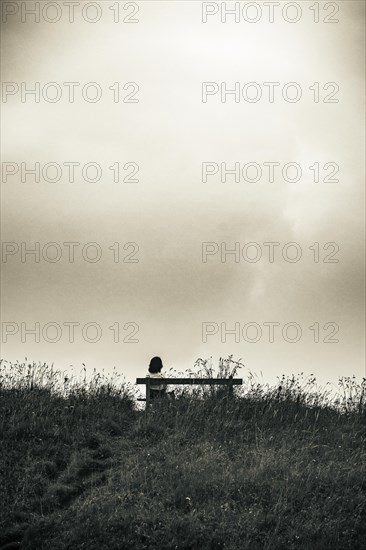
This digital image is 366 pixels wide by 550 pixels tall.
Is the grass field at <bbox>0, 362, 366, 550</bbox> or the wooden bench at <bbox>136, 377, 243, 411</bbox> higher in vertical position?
the wooden bench at <bbox>136, 377, 243, 411</bbox>

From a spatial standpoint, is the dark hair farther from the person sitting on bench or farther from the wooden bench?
the wooden bench

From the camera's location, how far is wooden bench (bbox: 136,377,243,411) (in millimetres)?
18234

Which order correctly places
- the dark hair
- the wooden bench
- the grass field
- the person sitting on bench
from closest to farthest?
1. the grass field
2. the wooden bench
3. the person sitting on bench
4. the dark hair

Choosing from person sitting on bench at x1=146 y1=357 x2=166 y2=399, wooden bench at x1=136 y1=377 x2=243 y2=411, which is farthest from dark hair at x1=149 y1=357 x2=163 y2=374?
wooden bench at x1=136 y1=377 x2=243 y2=411

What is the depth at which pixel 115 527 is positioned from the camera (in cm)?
1200

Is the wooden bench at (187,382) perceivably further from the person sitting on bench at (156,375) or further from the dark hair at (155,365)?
the dark hair at (155,365)

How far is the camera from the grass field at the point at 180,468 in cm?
1196

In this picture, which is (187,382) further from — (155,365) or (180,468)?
(180,468)

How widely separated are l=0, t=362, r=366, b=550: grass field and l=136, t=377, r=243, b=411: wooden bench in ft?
1.38

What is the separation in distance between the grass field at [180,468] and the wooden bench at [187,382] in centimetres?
42

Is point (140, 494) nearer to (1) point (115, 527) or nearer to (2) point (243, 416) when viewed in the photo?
(1) point (115, 527)

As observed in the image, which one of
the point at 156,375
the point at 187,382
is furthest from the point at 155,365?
the point at 187,382

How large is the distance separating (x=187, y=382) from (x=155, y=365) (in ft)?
4.22

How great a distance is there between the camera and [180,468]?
46.1 feet
